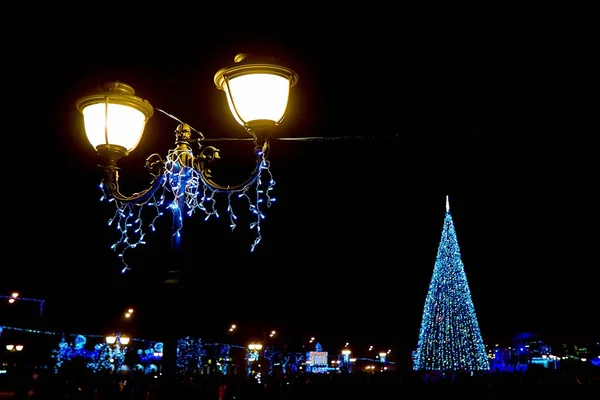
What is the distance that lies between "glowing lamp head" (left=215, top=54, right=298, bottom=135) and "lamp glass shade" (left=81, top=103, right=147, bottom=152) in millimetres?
1031

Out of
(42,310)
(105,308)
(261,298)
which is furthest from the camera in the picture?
(261,298)

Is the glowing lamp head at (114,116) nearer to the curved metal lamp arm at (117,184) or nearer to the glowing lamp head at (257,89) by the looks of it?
the curved metal lamp arm at (117,184)

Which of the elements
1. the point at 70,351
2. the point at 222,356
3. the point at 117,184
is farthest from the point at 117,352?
the point at 117,184

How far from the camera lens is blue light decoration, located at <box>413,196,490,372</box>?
100 feet

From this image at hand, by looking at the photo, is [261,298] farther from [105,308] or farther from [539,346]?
[539,346]

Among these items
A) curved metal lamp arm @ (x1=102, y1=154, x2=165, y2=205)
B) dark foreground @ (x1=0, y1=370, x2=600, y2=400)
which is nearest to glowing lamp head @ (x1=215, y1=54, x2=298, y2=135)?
curved metal lamp arm @ (x1=102, y1=154, x2=165, y2=205)

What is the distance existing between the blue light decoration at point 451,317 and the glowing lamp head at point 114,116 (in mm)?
27569

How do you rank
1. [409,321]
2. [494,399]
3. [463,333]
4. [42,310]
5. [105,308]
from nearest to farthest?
[494,399], [463,333], [42,310], [105,308], [409,321]

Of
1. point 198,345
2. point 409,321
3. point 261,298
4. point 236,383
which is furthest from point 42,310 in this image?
point 409,321

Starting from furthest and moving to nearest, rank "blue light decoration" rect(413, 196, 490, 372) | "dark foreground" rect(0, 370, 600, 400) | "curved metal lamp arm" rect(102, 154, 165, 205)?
1. "blue light decoration" rect(413, 196, 490, 372)
2. "dark foreground" rect(0, 370, 600, 400)
3. "curved metal lamp arm" rect(102, 154, 165, 205)

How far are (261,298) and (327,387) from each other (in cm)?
4627

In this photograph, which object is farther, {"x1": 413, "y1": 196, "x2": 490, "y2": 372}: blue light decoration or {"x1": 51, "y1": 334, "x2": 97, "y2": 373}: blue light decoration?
{"x1": 51, "y1": 334, "x2": 97, "y2": 373}: blue light decoration

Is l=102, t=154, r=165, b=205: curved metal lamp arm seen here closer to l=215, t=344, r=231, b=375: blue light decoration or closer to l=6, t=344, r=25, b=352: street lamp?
l=6, t=344, r=25, b=352: street lamp

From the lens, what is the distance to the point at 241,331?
65.9 m
